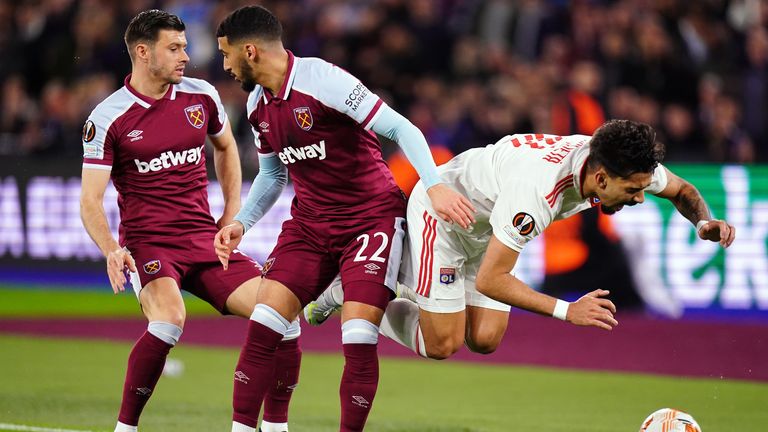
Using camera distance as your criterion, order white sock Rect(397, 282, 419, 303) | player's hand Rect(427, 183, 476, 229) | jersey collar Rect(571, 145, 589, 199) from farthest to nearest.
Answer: white sock Rect(397, 282, 419, 303)
player's hand Rect(427, 183, 476, 229)
jersey collar Rect(571, 145, 589, 199)

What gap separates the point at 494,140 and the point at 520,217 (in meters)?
8.64

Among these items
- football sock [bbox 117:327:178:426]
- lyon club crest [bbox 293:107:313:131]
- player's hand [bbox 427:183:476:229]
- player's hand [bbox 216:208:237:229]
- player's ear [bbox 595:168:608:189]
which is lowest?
football sock [bbox 117:327:178:426]

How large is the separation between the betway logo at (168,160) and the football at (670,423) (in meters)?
3.02

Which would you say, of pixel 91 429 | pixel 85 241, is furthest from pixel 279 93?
pixel 85 241

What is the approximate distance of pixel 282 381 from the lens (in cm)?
664

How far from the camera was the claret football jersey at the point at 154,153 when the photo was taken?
6625mm

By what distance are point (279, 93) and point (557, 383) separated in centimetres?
419

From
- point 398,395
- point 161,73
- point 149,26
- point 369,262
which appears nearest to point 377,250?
point 369,262

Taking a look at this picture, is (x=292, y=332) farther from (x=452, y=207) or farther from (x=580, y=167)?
(x=580, y=167)

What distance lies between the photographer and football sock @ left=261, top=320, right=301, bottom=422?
6637 mm

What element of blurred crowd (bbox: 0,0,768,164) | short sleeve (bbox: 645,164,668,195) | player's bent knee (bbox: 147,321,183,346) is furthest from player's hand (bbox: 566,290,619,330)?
blurred crowd (bbox: 0,0,768,164)

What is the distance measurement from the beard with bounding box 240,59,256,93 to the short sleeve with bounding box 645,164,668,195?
2.19 metres

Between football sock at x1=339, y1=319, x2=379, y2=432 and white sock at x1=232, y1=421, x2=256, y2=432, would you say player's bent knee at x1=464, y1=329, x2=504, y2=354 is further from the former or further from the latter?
white sock at x1=232, y1=421, x2=256, y2=432

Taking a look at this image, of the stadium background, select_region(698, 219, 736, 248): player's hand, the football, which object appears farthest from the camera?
the stadium background
